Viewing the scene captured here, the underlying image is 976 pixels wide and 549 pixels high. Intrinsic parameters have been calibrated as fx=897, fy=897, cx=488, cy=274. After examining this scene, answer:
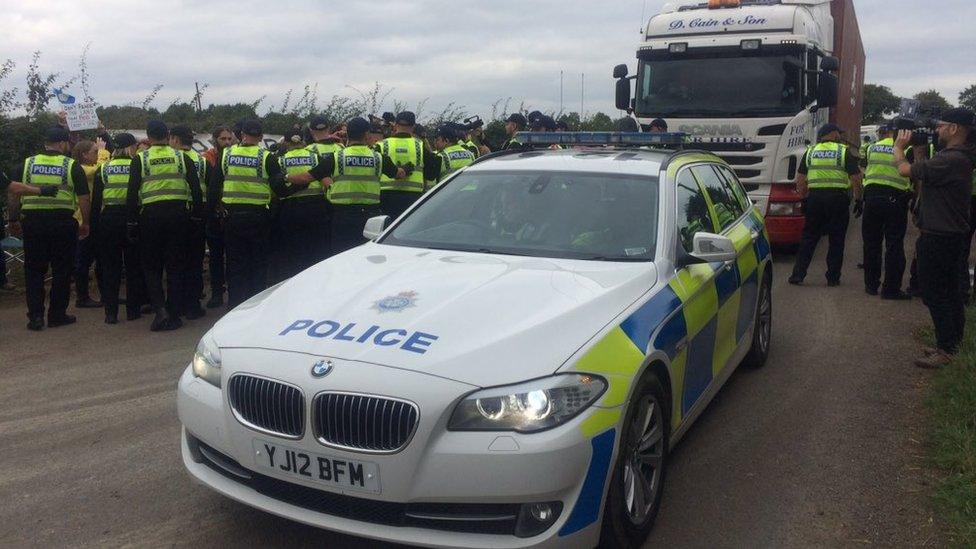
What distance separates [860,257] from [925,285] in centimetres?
644

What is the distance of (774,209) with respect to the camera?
1208 centimetres

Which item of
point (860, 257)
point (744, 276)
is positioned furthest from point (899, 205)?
point (744, 276)

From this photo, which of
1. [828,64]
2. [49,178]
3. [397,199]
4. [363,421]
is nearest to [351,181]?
[397,199]

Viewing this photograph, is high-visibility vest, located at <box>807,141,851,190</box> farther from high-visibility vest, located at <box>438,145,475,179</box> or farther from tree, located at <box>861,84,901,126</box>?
tree, located at <box>861,84,901,126</box>

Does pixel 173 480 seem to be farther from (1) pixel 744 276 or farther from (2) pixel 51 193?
(2) pixel 51 193

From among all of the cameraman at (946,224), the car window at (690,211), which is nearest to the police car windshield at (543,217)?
the car window at (690,211)

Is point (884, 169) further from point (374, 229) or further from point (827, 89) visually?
point (374, 229)

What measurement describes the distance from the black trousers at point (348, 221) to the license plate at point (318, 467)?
5.35 metres

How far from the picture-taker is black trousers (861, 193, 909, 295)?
31.8 ft

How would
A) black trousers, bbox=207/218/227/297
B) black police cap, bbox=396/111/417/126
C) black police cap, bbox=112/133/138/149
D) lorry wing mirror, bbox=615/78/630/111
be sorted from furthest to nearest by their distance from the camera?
lorry wing mirror, bbox=615/78/630/111 → black trousers, bbox=207/218/227/297 → black police cap, bbox=396/111/417/126 → black police cap, bbox=112/133/138/149

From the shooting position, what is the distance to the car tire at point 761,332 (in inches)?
263

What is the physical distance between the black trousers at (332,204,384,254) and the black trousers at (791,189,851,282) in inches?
205

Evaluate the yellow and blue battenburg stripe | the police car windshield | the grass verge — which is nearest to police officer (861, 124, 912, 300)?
the grass verge

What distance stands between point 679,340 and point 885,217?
6.57 m
